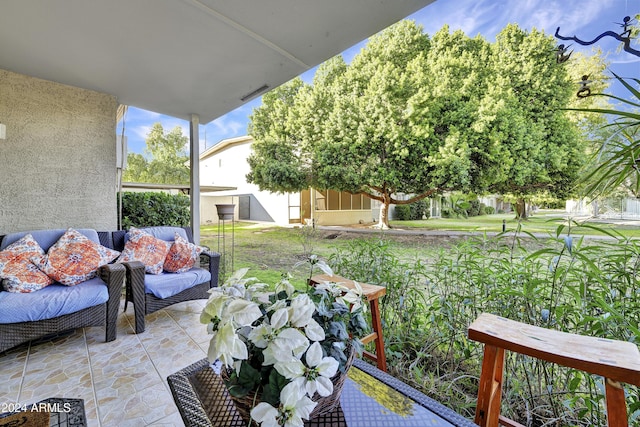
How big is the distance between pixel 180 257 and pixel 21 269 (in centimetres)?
121

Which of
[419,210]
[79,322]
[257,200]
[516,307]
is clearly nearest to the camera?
[516,307]

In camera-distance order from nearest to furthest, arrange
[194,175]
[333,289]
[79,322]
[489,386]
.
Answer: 1. [333,289]
2. [489,386]
3. [79,322]
4. [194,175]

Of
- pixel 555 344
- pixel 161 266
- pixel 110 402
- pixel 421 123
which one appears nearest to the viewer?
pixel 555 344

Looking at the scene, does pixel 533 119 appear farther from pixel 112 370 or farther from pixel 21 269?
pixel 21 269

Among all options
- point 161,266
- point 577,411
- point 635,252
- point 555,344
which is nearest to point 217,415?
point 555,344

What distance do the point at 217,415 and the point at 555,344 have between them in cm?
120

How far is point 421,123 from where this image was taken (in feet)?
23.4

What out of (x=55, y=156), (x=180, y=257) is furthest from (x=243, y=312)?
(x=55, y=156)

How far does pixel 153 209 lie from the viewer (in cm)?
486

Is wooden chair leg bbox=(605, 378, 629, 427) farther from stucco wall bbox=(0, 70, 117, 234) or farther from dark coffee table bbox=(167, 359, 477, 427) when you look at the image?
stucco wall bbox=(0, 70, 117, 234)

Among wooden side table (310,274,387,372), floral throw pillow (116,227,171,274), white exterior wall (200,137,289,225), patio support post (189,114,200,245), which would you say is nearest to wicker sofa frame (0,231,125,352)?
floral throw pillow (116,227,171,274)

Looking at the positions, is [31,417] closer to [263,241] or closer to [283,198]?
[263,241]

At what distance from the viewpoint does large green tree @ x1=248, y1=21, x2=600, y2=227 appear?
6566mm

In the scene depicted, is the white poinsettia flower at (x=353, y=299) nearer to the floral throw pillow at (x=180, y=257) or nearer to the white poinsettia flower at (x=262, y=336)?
the white poinsettia flower at (x=262, y=336)
